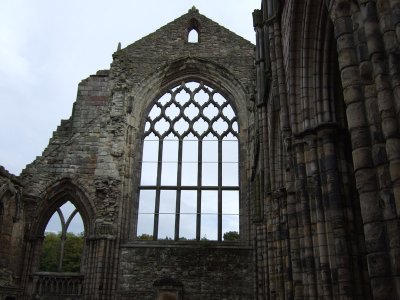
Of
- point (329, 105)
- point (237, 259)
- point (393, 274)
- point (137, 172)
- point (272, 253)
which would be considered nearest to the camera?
point (393, 274)

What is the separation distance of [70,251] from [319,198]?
1245 cm

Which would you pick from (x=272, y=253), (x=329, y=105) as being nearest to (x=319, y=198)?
(x=329, y=105)

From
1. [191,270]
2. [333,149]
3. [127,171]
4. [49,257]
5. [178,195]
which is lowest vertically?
[191,270]

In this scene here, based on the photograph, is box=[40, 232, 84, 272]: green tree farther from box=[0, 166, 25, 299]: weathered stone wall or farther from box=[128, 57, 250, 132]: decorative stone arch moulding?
box=[128, 57, 250, 132]: decorative stone arch moulding

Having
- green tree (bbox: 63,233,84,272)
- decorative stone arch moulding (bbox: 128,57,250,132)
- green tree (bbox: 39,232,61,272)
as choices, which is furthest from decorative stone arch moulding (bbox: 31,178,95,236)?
decorative stone arch moulding (bbox: 128,57,250,132)

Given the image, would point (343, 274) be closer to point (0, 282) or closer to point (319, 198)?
point (319, 198)

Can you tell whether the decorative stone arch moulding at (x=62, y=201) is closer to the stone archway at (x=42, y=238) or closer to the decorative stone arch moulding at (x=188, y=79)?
the stone archway at (x=42, y=238)

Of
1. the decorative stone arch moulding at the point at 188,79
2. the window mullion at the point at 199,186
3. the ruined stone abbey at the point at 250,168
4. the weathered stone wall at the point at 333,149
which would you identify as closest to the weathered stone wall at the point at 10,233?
the ruined stone abbey at the point at 250,168

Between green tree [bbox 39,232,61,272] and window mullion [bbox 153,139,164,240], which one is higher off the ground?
window mullion [bbox 153,139,164,240]

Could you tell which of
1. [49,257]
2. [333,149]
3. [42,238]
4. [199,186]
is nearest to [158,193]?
[199,186]

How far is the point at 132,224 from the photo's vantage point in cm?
1296

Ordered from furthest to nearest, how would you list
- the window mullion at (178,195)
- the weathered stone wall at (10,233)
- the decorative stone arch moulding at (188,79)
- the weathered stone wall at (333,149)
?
the decorative stone arch moulding at (188,79), the window mullion at (178,195), the weathered stone wall at (10,233), the weathered stone wall at (333,149)

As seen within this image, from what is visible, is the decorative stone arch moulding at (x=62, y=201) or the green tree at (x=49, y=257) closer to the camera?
the decorative stone arch moulding at (x=62, y=201)

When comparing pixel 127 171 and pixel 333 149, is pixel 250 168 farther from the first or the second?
pixel 333 149
